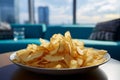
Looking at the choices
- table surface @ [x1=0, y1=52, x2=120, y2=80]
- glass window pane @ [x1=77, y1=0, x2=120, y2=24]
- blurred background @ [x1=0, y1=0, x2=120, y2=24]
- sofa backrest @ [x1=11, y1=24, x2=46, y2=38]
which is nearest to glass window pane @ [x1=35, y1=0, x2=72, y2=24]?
blurred background @ [x1=0, y1=0, x2=120, y2=24]

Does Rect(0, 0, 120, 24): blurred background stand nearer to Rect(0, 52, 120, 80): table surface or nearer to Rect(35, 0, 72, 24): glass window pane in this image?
Rect(35, 0, 72, 24): glass window pane

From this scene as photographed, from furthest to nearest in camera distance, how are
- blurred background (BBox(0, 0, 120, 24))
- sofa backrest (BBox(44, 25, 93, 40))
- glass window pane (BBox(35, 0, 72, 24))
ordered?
glass window pane (BBox(35, 0, 72, 24)) → blurred background (BBox(0, 0, 120, 24)) → sofa backrest (BBox(44, 25, 93, 40))

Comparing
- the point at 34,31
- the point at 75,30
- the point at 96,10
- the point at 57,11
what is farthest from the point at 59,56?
the point at 57,11

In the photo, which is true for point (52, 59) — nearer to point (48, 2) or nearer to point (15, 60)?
point (15, 60)

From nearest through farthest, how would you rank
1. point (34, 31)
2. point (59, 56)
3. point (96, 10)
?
point (59, 56) < point (34, 31) < point (96, 10)

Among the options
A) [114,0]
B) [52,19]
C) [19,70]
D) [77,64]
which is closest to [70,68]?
[77,64]

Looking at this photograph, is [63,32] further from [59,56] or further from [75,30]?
[59,56]

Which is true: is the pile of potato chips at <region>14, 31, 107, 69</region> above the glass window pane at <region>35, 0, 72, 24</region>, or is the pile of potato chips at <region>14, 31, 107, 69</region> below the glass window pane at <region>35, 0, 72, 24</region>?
below

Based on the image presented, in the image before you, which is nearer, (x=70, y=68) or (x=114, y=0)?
(x=70, y=68)
